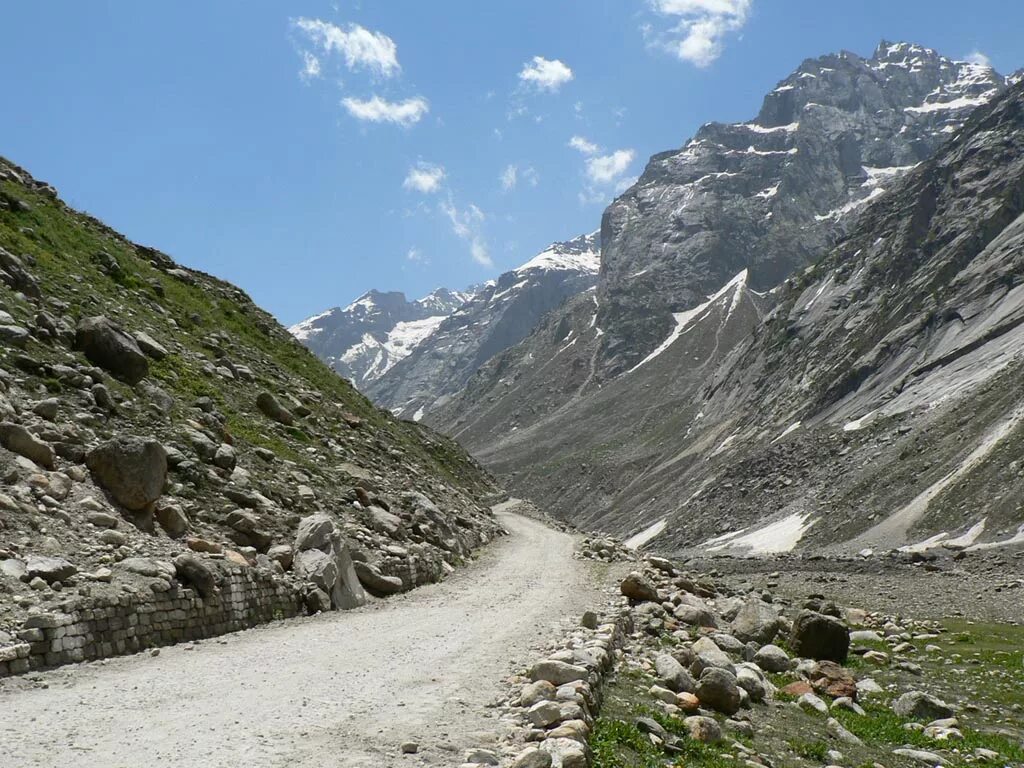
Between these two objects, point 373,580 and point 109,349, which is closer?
point 109,349

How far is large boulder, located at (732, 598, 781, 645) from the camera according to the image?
2189 centimetres

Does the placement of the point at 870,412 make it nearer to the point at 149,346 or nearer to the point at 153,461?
the point at 149,346

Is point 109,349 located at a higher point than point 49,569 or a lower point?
higher

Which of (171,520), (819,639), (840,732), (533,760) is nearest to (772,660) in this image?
(819,639)

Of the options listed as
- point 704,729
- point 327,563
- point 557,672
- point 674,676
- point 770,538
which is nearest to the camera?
point 704,729

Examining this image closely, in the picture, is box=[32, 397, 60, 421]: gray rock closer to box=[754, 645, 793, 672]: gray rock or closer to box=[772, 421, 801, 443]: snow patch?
box=[754, 645, 793, 672]: gray rock

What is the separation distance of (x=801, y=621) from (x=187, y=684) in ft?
53.8

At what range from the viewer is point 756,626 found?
73.3 ft

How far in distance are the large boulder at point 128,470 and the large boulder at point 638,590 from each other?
1530cm

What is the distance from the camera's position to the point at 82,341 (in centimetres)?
2369

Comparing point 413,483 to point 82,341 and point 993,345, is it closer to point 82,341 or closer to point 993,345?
point 82,341

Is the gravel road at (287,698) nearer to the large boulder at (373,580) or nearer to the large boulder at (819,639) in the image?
the large boulder at (373,580)

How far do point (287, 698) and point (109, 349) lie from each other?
54.9 feet

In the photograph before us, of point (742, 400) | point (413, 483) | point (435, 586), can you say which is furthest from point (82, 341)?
point (742, 400)
